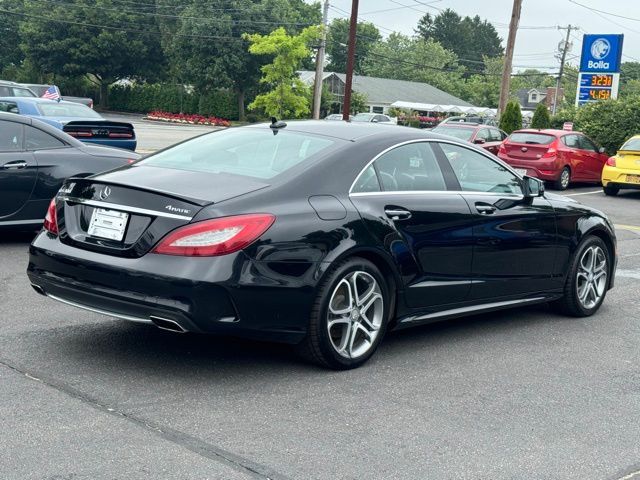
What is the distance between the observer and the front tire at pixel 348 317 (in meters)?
5.32

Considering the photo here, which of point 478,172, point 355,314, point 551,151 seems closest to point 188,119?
point 551,151

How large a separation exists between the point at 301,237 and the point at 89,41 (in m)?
78.0

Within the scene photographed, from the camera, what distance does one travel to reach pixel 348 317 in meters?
5.51

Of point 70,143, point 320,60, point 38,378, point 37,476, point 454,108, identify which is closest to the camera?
point 37,476

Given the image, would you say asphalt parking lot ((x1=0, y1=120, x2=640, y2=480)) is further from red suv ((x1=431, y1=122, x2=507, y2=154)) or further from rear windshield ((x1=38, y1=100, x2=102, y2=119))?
red suv ((x1=431, y1=122, x2=507, y2=154))

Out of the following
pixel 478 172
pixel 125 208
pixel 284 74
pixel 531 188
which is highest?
pixel 284 74

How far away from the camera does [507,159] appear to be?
2222 cm

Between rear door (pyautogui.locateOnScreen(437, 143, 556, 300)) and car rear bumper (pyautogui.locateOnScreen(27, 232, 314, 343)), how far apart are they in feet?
5.62

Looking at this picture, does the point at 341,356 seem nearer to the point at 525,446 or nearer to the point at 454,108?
the point at 525,446

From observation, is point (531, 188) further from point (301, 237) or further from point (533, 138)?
point (533, 138)

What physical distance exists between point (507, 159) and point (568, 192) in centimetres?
163

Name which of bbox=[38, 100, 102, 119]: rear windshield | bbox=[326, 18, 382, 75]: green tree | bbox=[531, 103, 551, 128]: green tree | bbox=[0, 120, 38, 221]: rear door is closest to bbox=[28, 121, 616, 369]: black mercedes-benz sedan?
bbox=[0, 120, 38, 221]: rear door

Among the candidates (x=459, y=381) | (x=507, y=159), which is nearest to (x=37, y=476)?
(x=459, y=381)

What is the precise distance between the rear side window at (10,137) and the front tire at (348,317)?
5.23 metres
